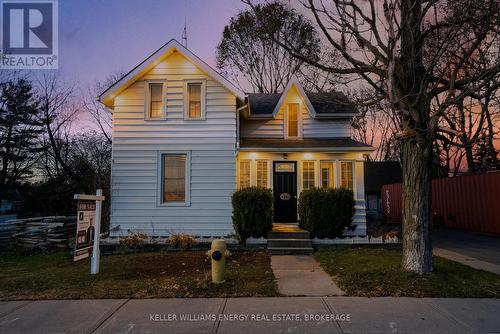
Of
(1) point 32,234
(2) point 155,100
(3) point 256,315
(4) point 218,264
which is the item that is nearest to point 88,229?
(4) point 218,264

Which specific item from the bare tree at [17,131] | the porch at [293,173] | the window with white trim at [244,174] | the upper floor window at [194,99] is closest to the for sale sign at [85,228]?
the upper floor window at [194,99]

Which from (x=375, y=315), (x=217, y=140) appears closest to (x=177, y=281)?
(x=375, y=315)

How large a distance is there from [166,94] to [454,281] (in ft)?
34.0

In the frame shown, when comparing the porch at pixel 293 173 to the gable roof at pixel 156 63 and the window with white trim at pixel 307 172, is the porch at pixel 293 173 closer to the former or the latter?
the window with white trim at pixel 307 172

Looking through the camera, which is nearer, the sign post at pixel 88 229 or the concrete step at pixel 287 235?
the sign post at pixel 88 229

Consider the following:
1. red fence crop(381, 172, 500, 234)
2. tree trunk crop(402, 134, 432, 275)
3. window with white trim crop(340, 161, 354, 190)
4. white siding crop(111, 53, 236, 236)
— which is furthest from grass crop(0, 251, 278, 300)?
red fence crop(381, 172, 500, 234)

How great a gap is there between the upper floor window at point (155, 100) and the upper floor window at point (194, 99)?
96 centimetres

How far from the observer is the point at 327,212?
35.8 ft

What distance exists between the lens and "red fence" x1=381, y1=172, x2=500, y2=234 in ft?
48.7

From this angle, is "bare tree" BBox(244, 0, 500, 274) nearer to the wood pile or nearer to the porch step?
the porch step

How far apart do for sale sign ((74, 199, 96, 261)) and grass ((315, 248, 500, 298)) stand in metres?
5.27

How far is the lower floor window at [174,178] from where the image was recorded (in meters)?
12.3

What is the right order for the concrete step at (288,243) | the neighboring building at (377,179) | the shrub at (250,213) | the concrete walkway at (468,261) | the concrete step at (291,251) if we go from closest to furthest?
the concrete walkway at (468,261)
the concrete step at (291,251)
the concrete step at (288,243)
the shrub at (250,213)
the neighboring building at (377,179)

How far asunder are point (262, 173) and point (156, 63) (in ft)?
18.4
